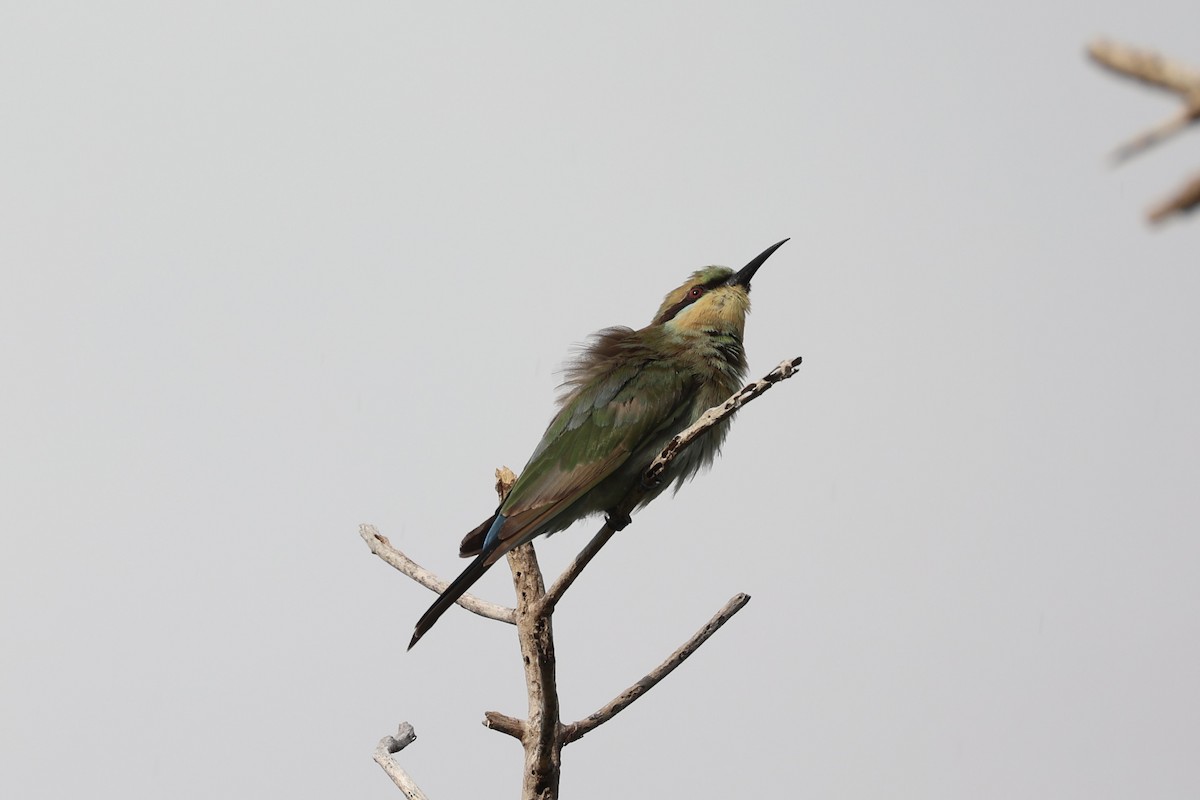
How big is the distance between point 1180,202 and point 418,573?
3684 millimetres

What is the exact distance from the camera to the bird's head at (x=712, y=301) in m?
4.81

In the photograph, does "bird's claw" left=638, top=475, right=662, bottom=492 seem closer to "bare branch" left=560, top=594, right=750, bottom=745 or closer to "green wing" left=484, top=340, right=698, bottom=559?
"green wing" left=484, top=340, right=698, bottom=559

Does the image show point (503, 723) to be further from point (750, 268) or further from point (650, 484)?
point (750, 268)

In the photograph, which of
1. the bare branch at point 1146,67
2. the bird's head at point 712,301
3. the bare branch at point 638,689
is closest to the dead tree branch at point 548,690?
the bare branch at point 638,689

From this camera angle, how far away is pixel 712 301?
4898mm

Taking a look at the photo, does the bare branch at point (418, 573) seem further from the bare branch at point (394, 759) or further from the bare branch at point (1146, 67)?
the bare branch at point (1146, 67)

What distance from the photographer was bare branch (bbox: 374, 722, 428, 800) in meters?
4.04

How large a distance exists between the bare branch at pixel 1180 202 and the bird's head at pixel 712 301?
3768 mm

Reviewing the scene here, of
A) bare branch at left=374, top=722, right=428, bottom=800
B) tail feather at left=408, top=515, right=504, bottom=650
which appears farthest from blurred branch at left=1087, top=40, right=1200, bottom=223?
bare branch at left=374, top=722, right=428, bottom=800

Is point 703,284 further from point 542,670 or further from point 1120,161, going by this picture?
point 1120,161

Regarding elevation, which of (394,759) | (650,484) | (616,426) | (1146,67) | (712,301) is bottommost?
(1146,67)

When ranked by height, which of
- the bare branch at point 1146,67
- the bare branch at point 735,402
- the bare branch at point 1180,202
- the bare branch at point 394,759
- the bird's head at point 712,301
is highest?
the bird's head at point 712,301

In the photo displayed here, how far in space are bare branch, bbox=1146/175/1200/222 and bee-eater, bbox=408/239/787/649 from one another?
3.12m

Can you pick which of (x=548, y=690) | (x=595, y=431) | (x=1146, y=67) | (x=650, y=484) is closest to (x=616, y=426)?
(x=595, y=431)
